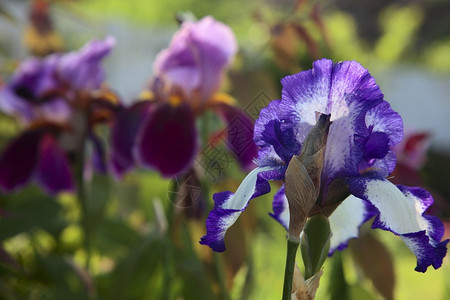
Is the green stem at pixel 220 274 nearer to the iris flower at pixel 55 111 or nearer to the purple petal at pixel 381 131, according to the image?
the iris flower at pixel 55 111

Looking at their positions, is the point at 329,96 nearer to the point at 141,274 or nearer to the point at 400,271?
the point at 141,274

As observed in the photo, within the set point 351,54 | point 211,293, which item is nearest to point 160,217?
point 211,293

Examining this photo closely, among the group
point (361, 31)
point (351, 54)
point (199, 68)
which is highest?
point (361, 31)

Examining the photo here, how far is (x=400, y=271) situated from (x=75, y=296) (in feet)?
1.47

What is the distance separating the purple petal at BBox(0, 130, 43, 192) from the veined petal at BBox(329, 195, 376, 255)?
1.34 ft

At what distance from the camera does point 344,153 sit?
292 mm

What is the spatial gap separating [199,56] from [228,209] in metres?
0.37

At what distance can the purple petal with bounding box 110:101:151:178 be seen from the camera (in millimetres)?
602

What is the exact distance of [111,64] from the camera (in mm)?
3139

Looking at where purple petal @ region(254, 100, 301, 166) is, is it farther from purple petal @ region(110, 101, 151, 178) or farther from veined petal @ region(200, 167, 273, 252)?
purple petal @ region(110, 101, 151, 178)

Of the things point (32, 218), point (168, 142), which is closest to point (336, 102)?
point (168, 142)

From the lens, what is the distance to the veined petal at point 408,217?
0.87 feet

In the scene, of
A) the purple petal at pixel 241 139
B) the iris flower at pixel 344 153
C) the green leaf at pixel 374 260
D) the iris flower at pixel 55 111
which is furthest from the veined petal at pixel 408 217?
the iris flower at pixel 55 111

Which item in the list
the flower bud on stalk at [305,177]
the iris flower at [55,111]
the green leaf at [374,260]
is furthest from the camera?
the iris flower at [55,111]
